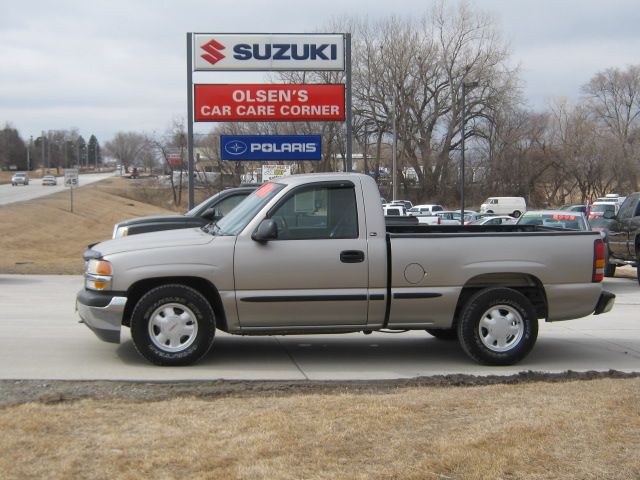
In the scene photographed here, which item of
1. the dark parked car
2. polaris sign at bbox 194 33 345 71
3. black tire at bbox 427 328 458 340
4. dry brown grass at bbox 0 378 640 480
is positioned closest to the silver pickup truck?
black tire at bbox 427 328 458 340

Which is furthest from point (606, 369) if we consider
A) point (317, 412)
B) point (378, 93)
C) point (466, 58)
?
point (466, 58)

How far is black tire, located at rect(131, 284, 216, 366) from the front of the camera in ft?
24.5

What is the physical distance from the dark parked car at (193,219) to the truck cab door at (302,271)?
449 centimetres

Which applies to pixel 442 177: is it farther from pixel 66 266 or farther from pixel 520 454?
pixel 520 454

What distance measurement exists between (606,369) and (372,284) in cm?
251

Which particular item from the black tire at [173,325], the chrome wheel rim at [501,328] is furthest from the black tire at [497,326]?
the black tire at [173,325]

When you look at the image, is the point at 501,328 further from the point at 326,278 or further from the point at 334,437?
the point at 334,437

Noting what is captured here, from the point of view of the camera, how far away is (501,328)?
26.1 feet

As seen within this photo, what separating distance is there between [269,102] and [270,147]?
1172mm

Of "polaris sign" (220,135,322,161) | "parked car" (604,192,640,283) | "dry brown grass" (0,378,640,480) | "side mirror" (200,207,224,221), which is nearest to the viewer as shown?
"dry brown grass" (0,378,640,480)

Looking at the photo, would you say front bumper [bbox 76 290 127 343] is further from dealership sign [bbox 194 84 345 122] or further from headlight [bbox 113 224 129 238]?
dealership sign [bbox 194 84 345 122]

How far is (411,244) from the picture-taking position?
7730 millimetres

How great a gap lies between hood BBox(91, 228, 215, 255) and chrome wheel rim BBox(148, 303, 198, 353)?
1.94 ft

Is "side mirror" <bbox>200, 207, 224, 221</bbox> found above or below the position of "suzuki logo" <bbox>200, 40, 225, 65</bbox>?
below
